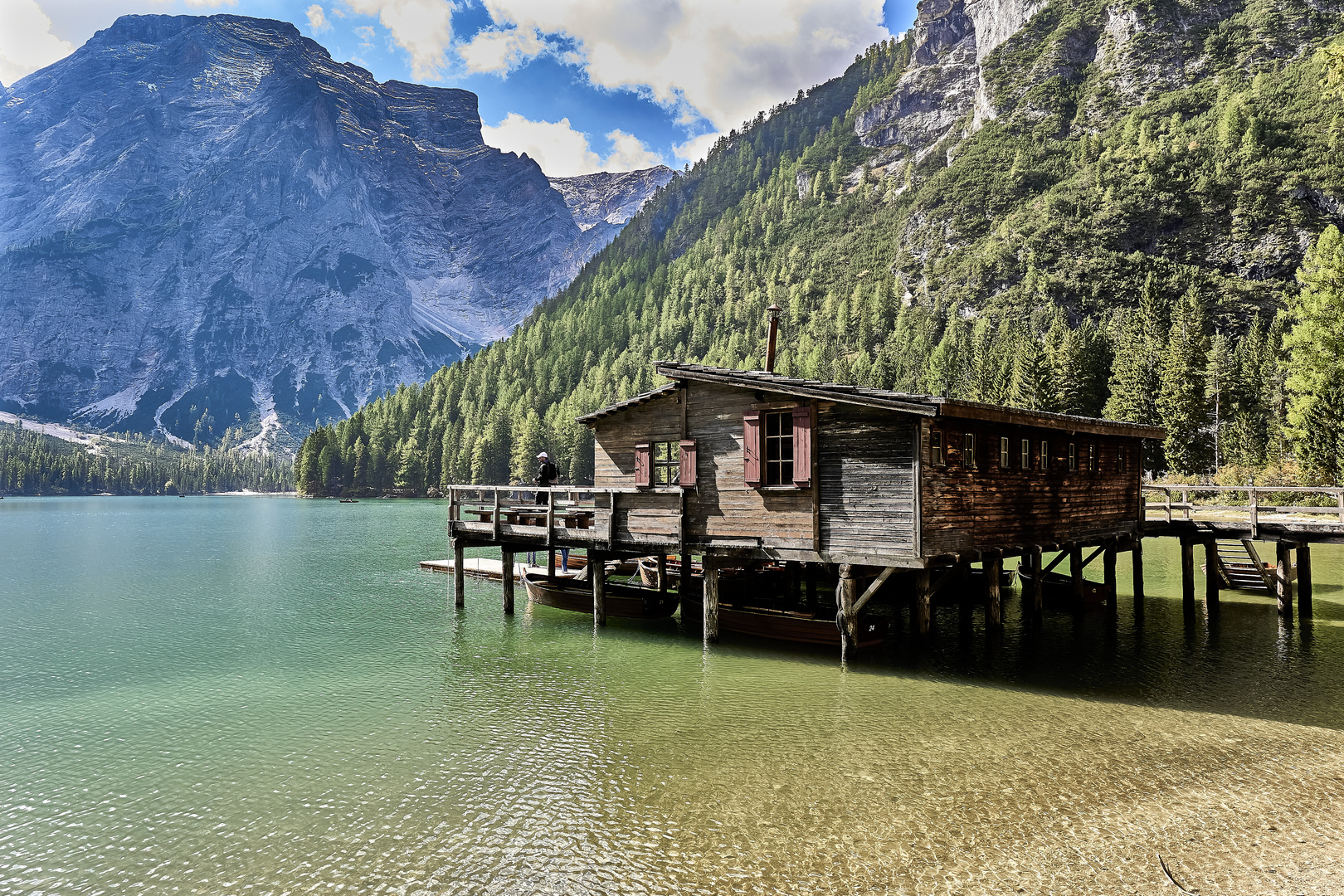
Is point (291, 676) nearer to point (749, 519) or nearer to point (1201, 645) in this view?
point (749, 519)

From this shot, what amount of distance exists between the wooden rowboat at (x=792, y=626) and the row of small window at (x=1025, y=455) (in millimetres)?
5261

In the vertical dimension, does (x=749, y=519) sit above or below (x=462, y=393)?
below

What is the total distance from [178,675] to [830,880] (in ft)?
66.0

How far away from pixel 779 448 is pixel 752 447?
2.47 feet

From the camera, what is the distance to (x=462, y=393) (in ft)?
572

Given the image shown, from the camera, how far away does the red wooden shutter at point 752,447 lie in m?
21.2

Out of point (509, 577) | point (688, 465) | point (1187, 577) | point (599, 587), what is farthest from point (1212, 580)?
point (509, 577)

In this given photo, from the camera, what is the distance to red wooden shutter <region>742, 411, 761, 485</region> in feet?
69.6

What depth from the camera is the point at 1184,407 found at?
67.8 metres

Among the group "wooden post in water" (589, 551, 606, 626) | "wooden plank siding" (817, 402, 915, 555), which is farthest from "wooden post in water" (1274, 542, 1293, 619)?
"wooden post in water" (589, 551, 606, 626)

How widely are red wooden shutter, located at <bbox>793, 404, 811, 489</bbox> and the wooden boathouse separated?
0.11 ft

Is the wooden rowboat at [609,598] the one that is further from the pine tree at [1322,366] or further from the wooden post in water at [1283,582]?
the pine tree at [1322,366]

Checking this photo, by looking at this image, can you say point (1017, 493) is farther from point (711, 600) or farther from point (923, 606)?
point (711, 600)

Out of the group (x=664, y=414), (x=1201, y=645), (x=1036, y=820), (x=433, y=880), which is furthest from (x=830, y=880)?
(x=1201, y=645)
